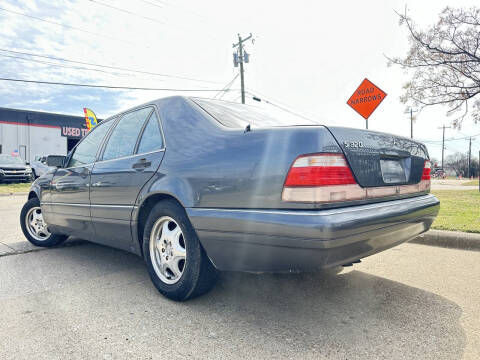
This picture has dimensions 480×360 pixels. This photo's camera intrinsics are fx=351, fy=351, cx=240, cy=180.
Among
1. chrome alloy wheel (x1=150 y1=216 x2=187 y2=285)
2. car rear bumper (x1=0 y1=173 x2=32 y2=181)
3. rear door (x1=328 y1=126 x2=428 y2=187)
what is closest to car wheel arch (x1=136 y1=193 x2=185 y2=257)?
chrome alloy wheel (x1=150 y1=216 x2=187 y2=285)

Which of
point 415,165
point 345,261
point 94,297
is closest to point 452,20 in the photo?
point 415,165

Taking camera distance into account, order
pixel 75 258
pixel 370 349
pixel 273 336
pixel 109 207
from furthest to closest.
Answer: pixel 75 258 → pixel 109 207 → pixel 273 336 → pixel 370 349

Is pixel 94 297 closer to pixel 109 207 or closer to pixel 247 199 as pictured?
pixel 109 207

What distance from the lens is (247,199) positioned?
2.09 m

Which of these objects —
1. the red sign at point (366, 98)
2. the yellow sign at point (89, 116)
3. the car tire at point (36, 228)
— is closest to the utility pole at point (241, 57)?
the yellow sign at point (89, 116)

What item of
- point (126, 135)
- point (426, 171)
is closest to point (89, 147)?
point (126, 135)

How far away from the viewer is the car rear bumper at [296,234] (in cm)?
188

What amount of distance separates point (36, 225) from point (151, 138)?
2668 millimetres

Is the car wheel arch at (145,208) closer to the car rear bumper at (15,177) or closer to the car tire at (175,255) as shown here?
the car tire at (175,255)

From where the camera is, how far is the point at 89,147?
3.85m

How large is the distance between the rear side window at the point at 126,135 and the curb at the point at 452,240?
10.9 feet

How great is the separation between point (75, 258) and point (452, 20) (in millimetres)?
12166

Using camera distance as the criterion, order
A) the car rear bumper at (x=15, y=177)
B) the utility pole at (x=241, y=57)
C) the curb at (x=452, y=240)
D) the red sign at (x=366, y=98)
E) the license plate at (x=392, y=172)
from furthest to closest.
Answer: the utility pole at (x=241, y=57)
the car rear bumper at (x=15, y=177)
the red sign at (x=366, y=98)
the curb at (x=452, y=240)
the license plate at (x=392, y=172)

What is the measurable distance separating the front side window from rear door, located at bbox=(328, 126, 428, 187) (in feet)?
8.34
